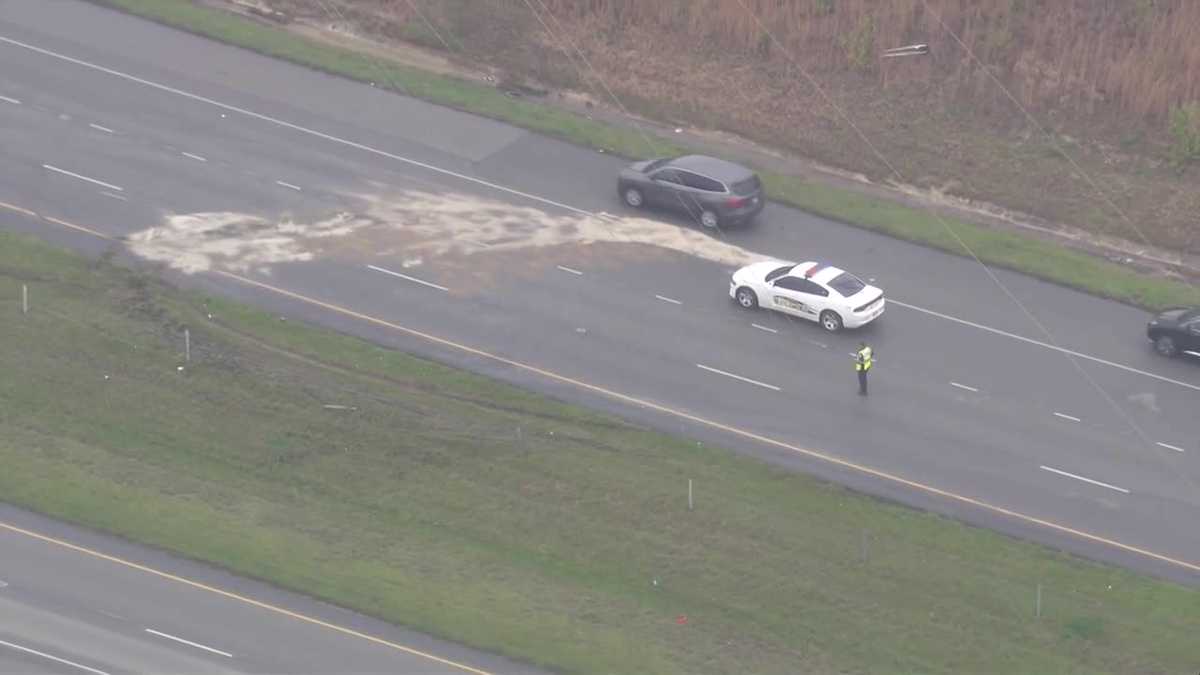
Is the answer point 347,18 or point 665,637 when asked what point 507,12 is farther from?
point 665,637

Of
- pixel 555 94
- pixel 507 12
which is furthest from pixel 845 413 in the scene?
pixel 507 12

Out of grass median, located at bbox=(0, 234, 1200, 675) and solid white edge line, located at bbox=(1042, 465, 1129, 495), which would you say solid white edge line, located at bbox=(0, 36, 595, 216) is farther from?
solid white edge line, located at bbox=(1042, 465, 1129, 495)

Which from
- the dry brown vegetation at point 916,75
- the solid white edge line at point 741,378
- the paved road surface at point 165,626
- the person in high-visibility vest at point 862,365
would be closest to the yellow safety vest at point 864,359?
the person in high-visibility vest at point 862,365

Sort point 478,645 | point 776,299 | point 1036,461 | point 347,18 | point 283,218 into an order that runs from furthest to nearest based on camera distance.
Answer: point 347,18
point 283,218
point 776,299
point 1036,461
point 478,645

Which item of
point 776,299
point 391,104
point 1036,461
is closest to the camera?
point 1036,461

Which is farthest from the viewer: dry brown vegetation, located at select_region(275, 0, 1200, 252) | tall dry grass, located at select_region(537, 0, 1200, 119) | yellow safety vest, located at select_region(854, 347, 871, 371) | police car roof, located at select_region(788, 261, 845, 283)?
tall dry grass, located at select_region(537, 0, 1200, 119)

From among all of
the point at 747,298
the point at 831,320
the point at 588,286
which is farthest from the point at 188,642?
the point at 831,320

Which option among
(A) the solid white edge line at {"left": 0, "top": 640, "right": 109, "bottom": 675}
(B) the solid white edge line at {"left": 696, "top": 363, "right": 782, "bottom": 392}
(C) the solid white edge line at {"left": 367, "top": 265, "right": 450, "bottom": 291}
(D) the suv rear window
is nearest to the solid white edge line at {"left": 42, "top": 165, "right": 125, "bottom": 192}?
(C) the solid white edge line at {"left": 367, "top": 265, "right": 450, "bottom": 291}

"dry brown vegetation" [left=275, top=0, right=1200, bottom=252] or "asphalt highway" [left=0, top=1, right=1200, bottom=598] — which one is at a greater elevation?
"dry brown vegetation" [left=275, top=0, right=1200, bottom=252]

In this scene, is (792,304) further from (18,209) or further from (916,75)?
(18,209)
